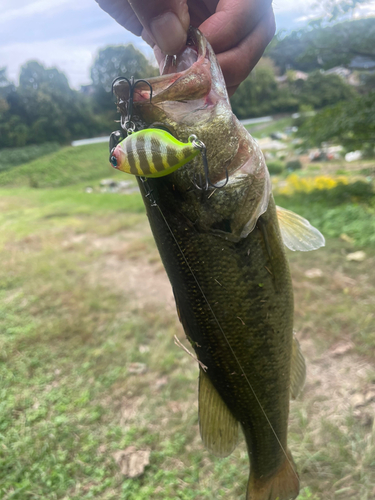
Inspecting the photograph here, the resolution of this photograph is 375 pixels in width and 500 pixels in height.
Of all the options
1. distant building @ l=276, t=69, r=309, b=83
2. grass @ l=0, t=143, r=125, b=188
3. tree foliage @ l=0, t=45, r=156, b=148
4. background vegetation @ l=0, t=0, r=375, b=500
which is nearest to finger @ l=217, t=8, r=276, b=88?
background vegetation @ l=0, t=0, r=375, b=500

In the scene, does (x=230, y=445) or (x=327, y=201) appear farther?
(x=327, y=201)

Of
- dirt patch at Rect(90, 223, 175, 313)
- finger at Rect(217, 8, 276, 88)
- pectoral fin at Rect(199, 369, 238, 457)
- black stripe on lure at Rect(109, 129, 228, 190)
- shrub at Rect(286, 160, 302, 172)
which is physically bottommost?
dirt patch at Rect(90, 223, 175, 313)

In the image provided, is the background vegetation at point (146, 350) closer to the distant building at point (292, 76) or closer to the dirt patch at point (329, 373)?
the dirt patch at point (329, 373)

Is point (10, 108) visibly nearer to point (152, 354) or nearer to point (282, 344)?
point (152, 354)

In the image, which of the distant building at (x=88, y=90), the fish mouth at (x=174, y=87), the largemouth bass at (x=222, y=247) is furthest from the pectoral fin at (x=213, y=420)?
the distant building at (x=88, y=90)

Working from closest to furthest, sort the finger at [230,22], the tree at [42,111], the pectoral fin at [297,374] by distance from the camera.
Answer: the finger at [230,22], the pectoral fin at [297,374], the tree at [42,111]

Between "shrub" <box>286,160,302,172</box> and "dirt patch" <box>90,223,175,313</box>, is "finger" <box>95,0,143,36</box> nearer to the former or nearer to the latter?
"dirt patch" <box>90,223,175,313</box>

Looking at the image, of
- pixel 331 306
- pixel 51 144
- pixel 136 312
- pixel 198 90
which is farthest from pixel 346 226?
pixel 51 144
